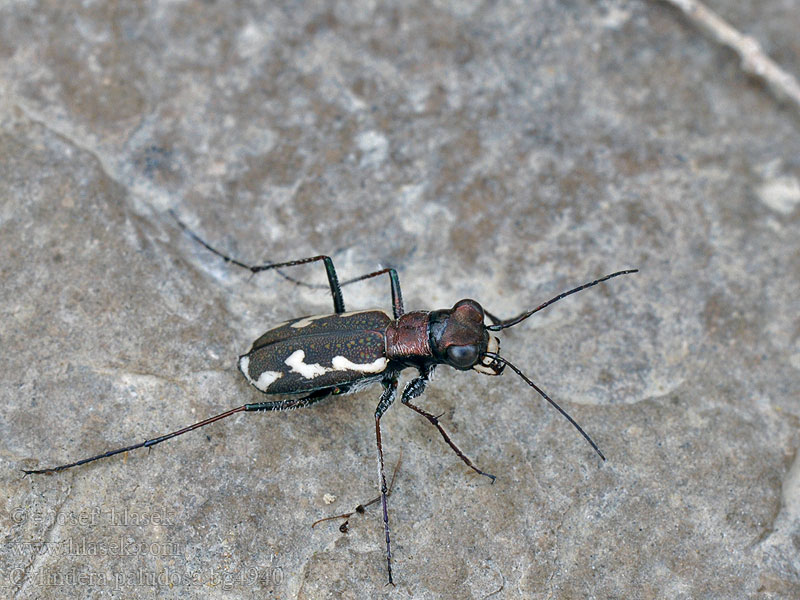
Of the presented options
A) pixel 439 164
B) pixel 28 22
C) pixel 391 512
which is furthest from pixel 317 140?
pixel 391 512

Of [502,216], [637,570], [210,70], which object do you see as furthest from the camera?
[210,70]

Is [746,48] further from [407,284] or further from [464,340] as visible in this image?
[464,340]

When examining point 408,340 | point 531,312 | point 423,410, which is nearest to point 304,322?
point 408,340

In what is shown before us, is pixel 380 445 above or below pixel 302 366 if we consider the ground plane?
below

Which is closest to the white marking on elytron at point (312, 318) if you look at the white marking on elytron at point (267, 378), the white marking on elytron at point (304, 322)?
the white marking on elytron at point (304, 322)

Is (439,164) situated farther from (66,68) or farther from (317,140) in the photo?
(66,68)

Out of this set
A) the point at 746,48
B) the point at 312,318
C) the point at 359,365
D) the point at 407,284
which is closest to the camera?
the point at 359,365

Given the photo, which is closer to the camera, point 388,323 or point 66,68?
point 388,323
